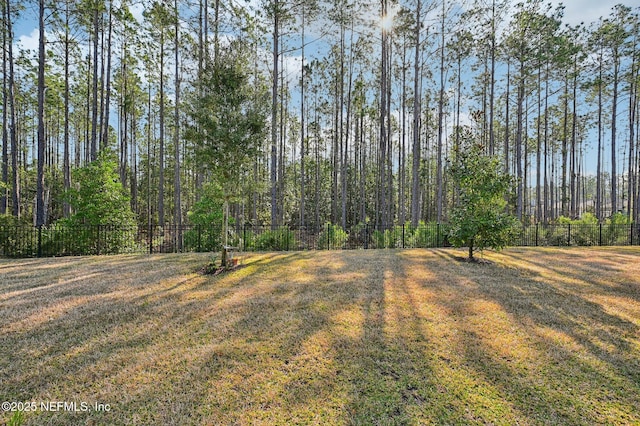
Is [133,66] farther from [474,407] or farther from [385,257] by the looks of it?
[474,407]

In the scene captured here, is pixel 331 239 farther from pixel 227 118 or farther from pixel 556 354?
pixel 556 354

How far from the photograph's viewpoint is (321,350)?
3.52m

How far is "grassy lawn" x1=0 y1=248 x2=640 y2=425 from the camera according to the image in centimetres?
258

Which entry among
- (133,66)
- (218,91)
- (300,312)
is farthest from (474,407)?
(133,66)

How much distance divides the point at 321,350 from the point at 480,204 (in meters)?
7.59

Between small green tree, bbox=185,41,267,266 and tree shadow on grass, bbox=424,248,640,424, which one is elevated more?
small green tree, bbox=185,41,267,266

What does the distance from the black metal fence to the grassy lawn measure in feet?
10.4

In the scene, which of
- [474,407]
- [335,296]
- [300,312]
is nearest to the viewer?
[474,407]

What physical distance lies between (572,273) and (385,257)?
4.98 metres

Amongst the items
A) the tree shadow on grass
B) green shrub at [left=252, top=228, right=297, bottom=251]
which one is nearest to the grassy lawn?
the tree shadow on grass

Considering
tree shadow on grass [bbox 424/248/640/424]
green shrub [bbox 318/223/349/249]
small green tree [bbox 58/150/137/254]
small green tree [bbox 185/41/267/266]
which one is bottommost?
tree shadow on grass [bbox 424/248/640/424]

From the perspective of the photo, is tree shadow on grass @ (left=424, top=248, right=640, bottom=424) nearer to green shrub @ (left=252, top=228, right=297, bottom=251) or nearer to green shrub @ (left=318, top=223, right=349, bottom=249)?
green shrub @ (left=252, top=228, right=297, bottom=251)

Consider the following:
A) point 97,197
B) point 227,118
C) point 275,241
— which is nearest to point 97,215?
point 97,197

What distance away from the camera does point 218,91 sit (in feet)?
23.5
